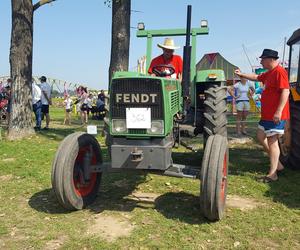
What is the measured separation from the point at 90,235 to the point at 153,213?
2.63ft

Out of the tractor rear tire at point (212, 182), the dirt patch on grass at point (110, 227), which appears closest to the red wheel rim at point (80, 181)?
the dirt patch on grass at point (110, 227)

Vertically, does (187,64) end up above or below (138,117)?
above

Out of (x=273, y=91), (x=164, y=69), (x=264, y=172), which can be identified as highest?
(x=164, y=69)

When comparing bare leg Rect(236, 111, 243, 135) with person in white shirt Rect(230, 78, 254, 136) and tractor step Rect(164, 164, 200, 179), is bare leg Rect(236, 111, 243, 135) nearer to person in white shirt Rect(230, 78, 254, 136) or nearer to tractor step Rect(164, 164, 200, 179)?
person in white shirt Rect(230, 78, 254, 136)

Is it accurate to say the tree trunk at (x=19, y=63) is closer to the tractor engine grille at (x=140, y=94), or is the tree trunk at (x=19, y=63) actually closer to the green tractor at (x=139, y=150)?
the green tractor at (x=139, y=150)

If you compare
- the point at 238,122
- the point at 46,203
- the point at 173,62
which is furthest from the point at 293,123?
the point at 238,122

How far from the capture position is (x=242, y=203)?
4707mm

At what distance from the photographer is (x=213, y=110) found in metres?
5.04

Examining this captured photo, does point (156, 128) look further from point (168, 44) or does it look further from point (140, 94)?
point (168, 44)

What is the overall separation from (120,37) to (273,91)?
511cm

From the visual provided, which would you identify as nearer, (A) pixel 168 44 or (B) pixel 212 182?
(B) pixel 212 182

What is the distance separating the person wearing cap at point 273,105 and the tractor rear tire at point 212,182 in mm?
1614

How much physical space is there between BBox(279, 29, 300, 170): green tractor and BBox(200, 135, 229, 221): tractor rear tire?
232 centimetres

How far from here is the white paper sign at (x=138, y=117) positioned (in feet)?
13.8
